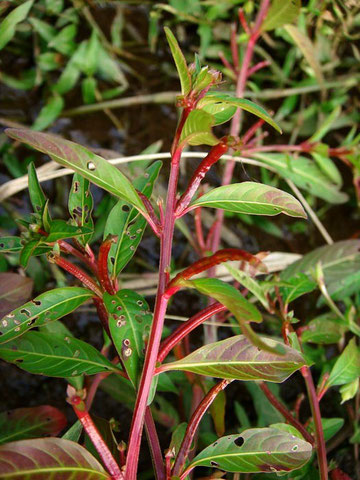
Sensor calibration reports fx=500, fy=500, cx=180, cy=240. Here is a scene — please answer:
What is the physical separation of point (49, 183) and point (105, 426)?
2.90 feet

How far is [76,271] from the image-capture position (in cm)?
93

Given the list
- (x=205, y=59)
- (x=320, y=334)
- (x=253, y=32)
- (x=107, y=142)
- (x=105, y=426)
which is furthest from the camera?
(x=205, y=59)

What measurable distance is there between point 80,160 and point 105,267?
0.69 ft

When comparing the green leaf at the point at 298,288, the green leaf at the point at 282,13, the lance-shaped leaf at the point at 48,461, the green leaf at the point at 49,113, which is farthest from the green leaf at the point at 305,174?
the lance-shaped leaf at the point at 48,461

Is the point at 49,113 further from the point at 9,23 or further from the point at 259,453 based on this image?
the point at 259,453

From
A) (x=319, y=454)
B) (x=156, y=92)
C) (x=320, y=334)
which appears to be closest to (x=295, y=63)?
(x=156, y=92)

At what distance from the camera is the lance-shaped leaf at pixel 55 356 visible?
0.96 m

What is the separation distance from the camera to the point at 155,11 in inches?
72.4

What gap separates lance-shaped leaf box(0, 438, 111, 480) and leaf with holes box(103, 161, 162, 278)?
33 cm

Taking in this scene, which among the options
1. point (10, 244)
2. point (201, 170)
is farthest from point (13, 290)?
point (201, 170)

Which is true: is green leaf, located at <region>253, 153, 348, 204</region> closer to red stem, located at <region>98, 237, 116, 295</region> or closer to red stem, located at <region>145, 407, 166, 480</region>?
red stem, located at <region>98, 237, 116, 295</region>

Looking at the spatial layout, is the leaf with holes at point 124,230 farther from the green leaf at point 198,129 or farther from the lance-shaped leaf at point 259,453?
the lance-shaped leaf at point 259,453

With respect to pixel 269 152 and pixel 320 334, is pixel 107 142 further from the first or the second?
pixel 320 334

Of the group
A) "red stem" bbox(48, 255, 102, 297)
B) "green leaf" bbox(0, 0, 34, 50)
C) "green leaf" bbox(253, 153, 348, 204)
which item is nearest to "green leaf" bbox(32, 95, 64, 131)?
"green leaf" bbox(0, 0, 34, 50)
